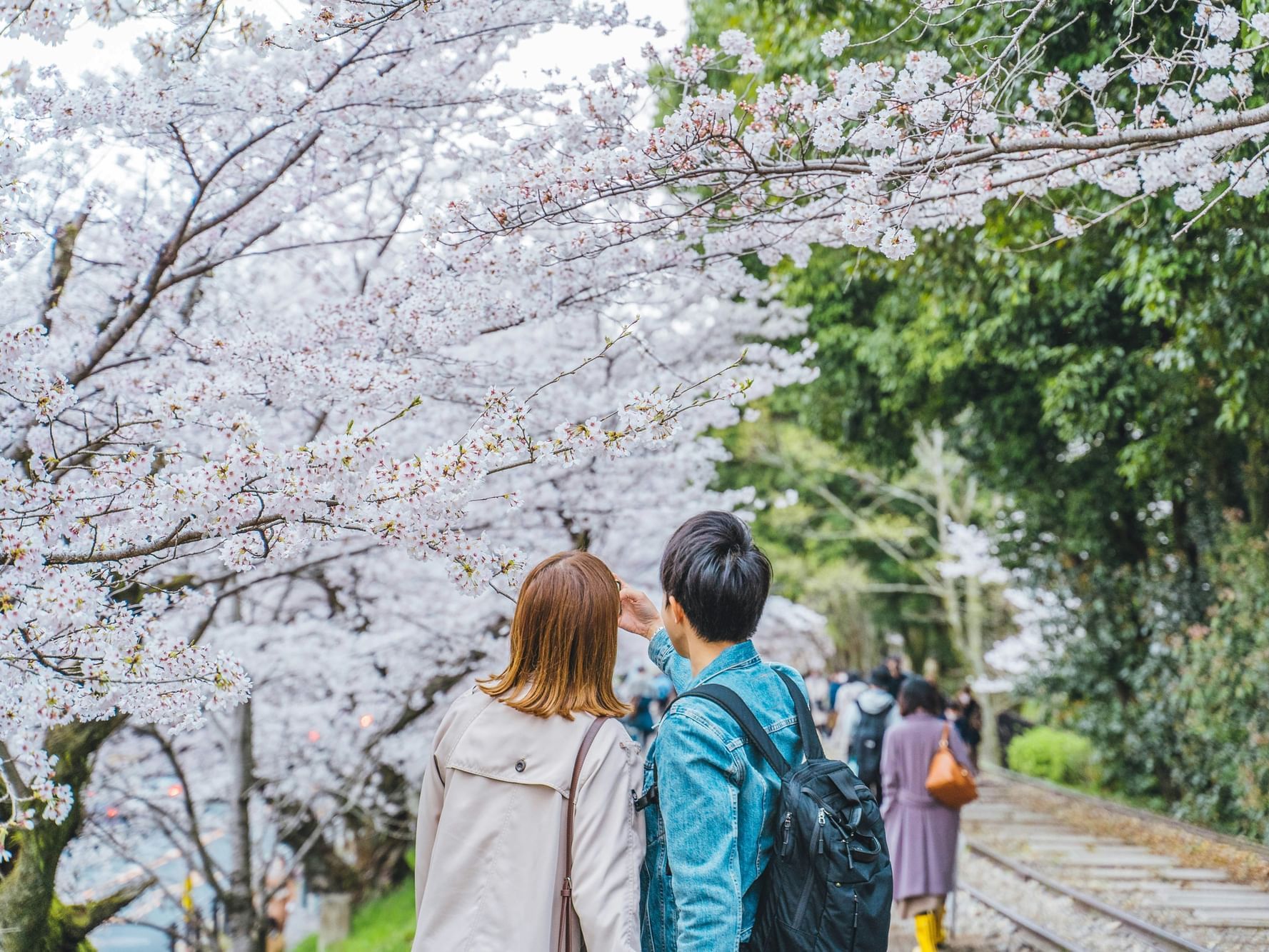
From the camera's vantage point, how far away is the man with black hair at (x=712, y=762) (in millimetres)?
1667

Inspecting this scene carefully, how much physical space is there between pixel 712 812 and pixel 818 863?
0.80ft

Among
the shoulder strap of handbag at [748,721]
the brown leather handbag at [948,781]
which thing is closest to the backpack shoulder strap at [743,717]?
the shoulder strap of handbag at [748,721]

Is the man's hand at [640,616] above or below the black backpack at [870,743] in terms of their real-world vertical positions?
above

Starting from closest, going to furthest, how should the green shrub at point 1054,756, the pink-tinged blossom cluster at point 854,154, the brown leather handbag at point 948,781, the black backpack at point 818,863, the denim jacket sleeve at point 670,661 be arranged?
the black backpack at point 818,863 → the denim jacket sleeve at point 670,661 → the pink-tinged blossom cluster at point 854,154 → the brown leather handbag at point 948,781 → the green shrub at point 1054,756

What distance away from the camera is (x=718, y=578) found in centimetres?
187

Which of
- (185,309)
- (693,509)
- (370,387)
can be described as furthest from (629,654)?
(370,387)

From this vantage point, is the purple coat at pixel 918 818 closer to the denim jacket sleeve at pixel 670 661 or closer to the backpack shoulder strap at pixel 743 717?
the denim jacket sleeve at pixel 670 661

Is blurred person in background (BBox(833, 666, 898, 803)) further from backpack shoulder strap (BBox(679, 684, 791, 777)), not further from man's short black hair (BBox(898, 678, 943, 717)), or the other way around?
backpack shoulder strap (BBox(679, 684, 791, 777))

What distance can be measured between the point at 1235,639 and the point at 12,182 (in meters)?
10.1

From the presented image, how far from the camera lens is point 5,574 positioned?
7.11 feet

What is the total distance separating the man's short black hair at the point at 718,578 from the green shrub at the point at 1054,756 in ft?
41.6

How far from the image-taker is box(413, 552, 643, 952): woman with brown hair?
66.5 inches

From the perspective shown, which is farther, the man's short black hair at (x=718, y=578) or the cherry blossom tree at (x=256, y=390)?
the cherry blossom tree at (x=256, y=390)

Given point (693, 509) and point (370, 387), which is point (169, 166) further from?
point (693, 509)
